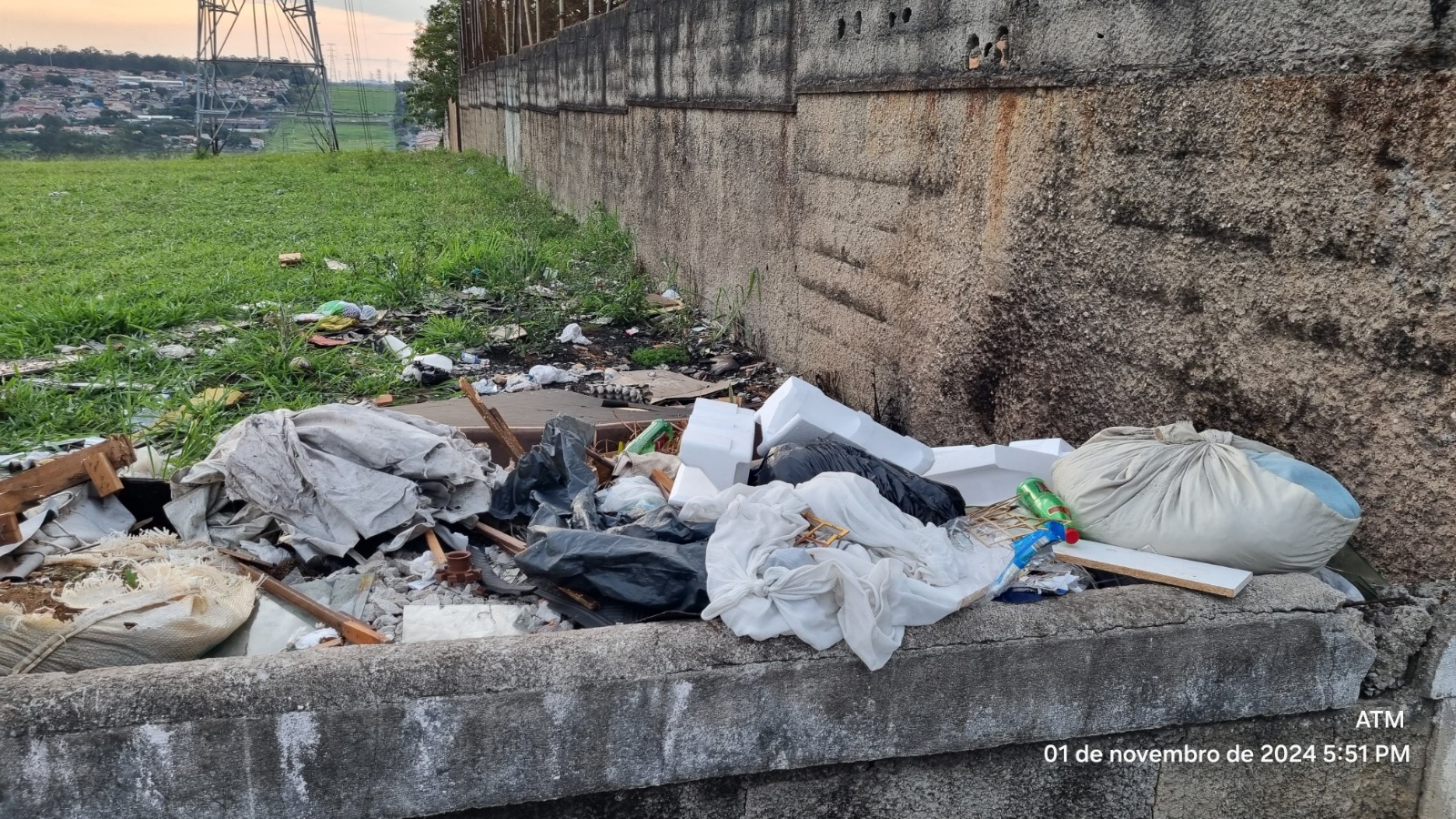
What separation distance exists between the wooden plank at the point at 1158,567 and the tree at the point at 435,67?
3308 centimetres

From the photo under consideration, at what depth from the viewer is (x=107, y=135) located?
110 feet

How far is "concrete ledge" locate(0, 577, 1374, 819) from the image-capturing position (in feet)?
5.69

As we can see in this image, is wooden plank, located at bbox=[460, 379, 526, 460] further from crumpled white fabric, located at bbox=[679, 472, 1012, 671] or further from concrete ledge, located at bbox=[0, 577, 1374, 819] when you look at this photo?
concrete ledge, located at bbox=[0, 577, 1374, 819]

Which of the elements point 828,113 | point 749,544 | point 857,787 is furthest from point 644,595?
point 828,113

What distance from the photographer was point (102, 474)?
307 centimetres

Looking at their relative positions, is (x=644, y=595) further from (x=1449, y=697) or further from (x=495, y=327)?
(x=495, y=327)

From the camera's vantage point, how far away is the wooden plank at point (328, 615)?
7.77 feet

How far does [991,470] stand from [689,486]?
0.90 meters

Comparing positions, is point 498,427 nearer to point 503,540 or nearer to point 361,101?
point 503,540

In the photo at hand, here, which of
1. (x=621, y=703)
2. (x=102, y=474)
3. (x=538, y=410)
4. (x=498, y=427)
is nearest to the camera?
(x=621, y=703)

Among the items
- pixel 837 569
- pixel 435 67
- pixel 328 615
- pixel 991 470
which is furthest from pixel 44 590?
pixel 435 67

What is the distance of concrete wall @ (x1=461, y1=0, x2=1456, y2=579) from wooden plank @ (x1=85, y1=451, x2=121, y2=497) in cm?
286

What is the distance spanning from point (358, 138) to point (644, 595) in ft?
131

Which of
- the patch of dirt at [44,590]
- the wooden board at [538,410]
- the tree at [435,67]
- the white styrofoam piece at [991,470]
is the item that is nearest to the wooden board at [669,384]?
the wooden board at [538,410]
